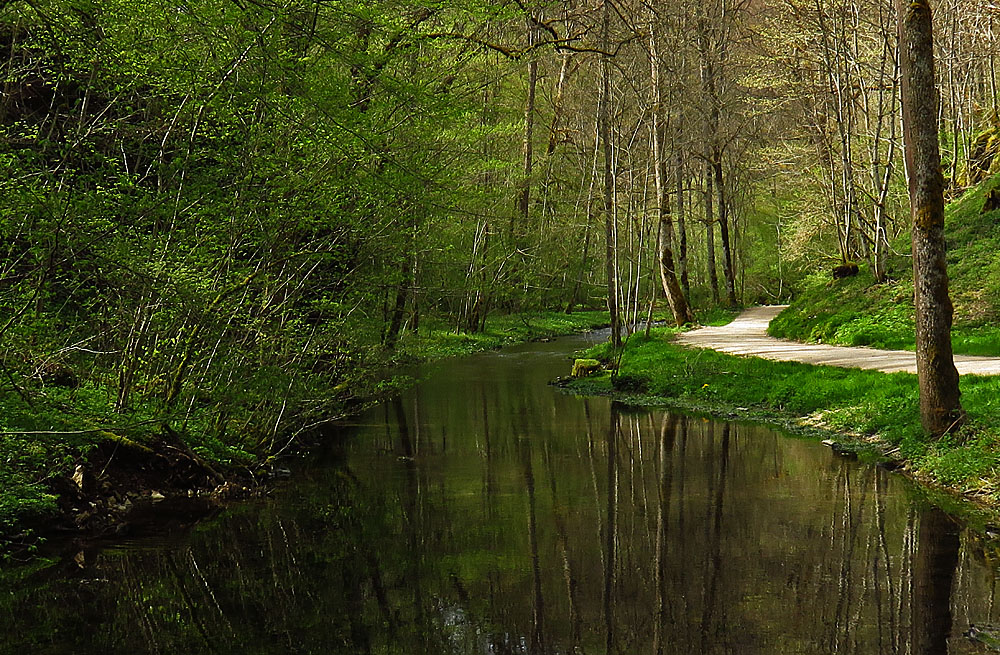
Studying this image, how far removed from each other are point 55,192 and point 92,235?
0.40 meters

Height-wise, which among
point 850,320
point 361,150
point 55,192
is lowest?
point 850,320

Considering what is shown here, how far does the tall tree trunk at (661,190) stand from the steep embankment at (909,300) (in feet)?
11.4

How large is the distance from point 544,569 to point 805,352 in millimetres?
12562

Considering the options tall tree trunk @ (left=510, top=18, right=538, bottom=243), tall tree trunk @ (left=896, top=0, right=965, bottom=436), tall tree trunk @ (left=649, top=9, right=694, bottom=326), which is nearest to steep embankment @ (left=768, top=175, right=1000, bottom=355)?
tall tree trunk @ (left=649, top=9, right=694, bottom=326)

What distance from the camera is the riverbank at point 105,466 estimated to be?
24.1ft

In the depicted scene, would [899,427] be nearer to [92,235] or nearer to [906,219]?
[92,235]

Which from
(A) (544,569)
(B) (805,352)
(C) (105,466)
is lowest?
(A) (544,569)

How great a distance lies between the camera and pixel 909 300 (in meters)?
18.2

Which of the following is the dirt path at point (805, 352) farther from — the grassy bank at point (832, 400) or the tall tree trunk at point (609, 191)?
the tall tree trunk at point (609, 191)

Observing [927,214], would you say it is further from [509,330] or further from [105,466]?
[509,330]

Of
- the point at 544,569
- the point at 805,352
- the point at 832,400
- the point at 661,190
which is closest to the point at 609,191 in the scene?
the point at 805,352

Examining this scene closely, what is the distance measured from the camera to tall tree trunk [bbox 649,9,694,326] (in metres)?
21.7

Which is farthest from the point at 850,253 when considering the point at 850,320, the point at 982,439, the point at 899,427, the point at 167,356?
the point at 167,356

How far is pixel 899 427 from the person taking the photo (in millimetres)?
10883
